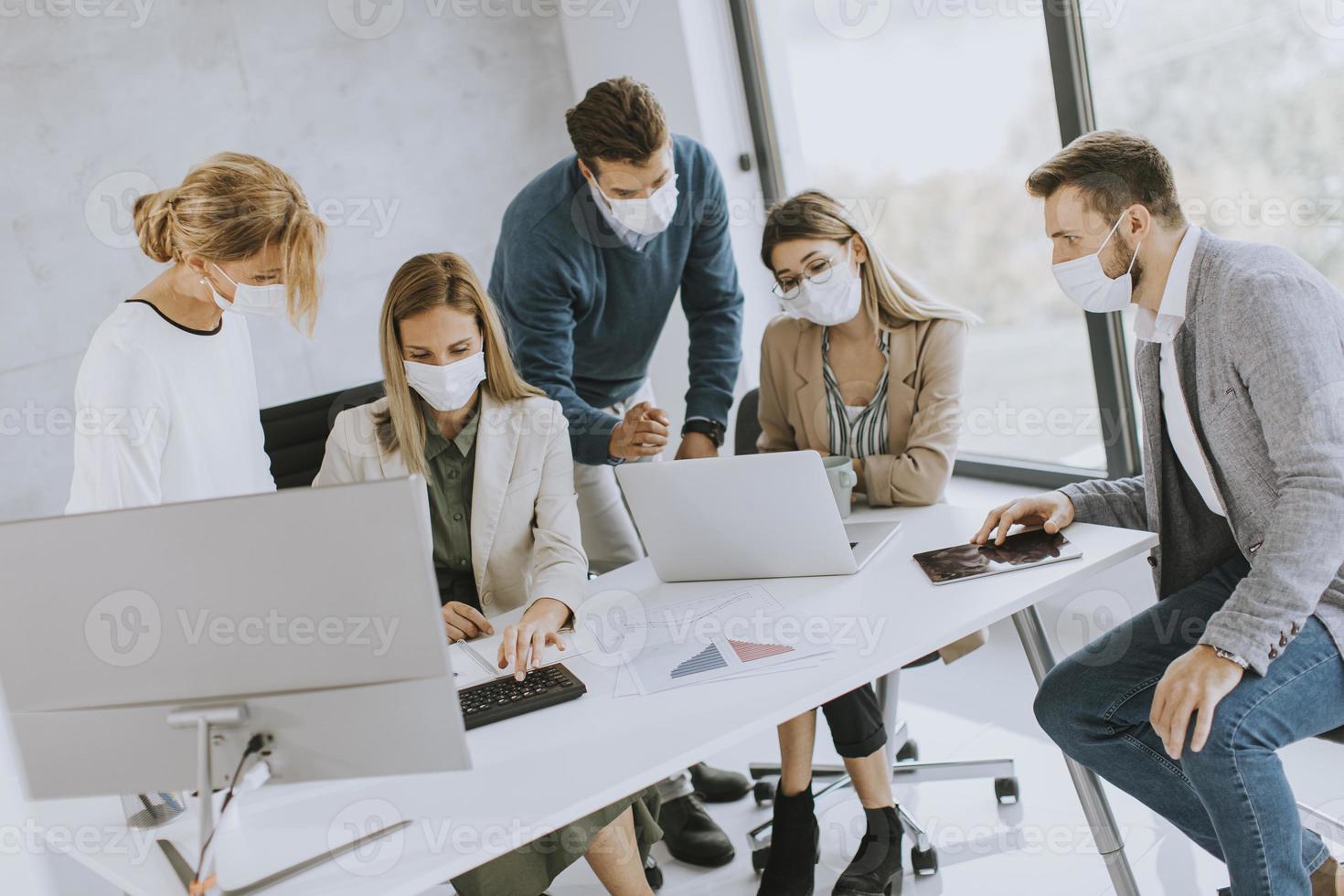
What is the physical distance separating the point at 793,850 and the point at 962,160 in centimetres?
194

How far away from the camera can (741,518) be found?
1.79 metres

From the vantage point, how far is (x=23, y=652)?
4.13 ft

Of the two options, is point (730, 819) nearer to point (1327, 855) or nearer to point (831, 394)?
point (831, 394)

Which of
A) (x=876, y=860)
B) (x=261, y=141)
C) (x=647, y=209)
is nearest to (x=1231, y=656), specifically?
(x=876, y=860)

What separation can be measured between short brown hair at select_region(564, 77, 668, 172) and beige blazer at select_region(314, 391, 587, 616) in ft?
1.80

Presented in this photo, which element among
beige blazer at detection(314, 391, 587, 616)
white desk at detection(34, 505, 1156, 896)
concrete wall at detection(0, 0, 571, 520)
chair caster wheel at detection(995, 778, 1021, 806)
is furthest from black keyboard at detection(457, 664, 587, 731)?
concrete wall at detection(0, 0, 571, 520)

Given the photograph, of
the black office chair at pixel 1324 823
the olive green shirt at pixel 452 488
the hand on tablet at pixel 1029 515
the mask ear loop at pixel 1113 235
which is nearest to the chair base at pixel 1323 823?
the black office chair at pixel 1324 823

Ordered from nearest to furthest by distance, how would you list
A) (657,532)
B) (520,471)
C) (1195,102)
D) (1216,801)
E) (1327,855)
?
(1216,801), (1327,855), (657,532), (520,471), (1195,102)

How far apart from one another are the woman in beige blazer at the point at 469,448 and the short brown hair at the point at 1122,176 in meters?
0.98

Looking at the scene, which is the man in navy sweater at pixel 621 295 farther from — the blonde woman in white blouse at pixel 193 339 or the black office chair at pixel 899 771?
the blonde woman in white blouse at pixel 193 339

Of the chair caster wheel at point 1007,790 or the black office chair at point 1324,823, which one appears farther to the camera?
the chair caster wheel at point 1007,790

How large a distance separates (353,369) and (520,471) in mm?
1599

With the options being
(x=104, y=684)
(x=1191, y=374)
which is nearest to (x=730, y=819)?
(x=1191, y=374)

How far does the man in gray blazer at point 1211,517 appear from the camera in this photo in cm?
148
